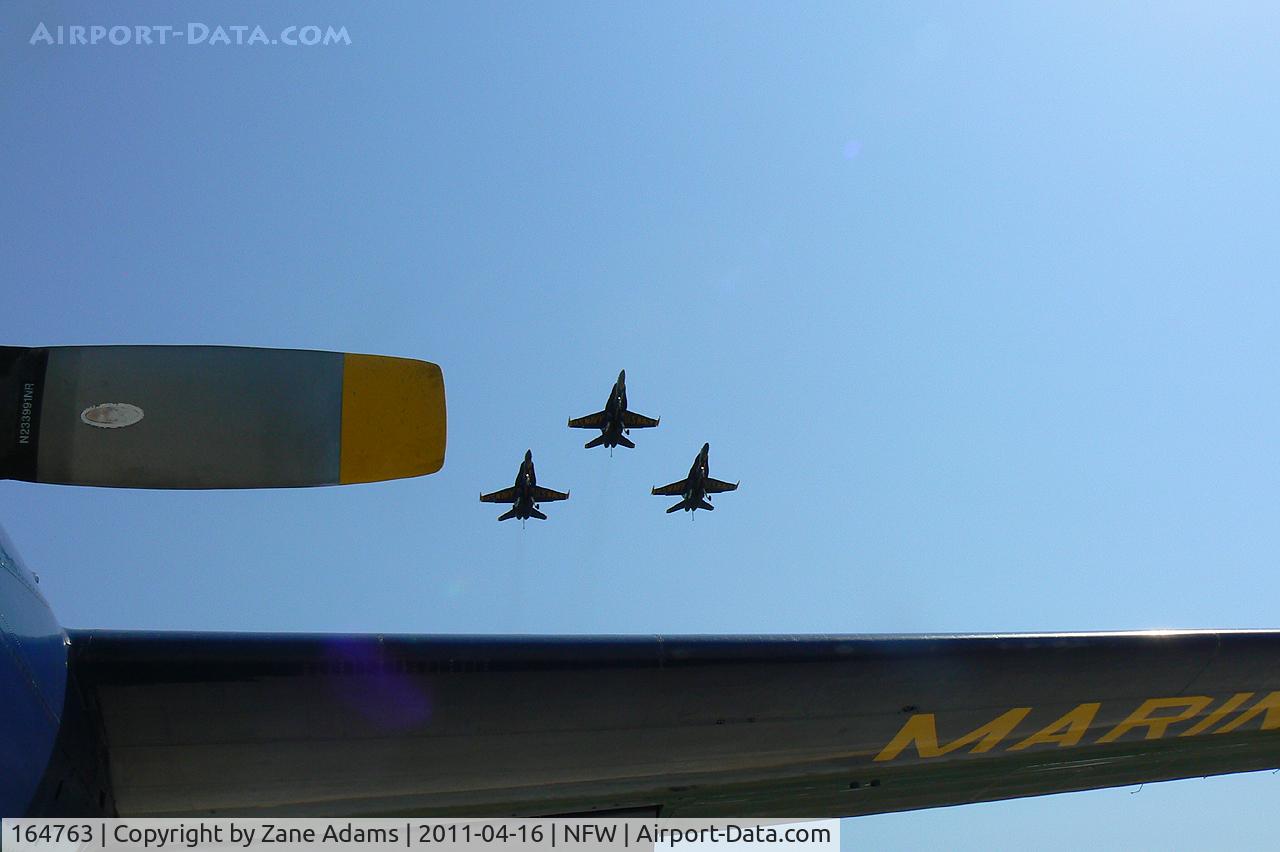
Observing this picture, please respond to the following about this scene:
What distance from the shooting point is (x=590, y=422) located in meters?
50.8

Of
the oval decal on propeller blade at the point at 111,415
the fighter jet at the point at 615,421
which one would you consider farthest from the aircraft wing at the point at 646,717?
the fighter jet at the point at 615,421

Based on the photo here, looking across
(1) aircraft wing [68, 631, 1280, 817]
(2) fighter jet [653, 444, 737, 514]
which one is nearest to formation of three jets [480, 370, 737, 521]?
(2) fighter jet [653, 444, 737, 514]

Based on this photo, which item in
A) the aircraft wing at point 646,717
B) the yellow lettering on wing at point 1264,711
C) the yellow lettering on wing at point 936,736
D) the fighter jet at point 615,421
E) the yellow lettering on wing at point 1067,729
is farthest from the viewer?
the fighter jet at point 615,421

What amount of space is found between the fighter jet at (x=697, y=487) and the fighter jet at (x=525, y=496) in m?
5.68

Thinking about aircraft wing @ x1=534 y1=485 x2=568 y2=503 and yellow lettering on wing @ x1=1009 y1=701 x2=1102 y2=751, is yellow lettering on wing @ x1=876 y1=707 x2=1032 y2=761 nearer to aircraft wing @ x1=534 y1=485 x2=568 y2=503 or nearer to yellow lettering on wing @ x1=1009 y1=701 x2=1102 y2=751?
yellow lettering on wing @ x1=1009 y1=701 x2=1102 y2=751

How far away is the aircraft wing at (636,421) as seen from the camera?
1978 inches

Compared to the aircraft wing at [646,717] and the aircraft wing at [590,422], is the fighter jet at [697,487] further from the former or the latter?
the aircraft wing at [646,717]

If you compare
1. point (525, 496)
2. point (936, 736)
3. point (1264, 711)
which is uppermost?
point (525, 496)

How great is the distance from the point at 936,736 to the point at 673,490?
1871 inches

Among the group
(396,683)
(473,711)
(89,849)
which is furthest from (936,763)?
(89,849)

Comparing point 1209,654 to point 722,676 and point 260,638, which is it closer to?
point 722,676

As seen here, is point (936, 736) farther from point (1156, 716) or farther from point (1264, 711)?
point (1264, 711)

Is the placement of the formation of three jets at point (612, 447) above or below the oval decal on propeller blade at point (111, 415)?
above

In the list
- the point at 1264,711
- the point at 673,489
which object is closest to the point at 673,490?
the point at 673,489
